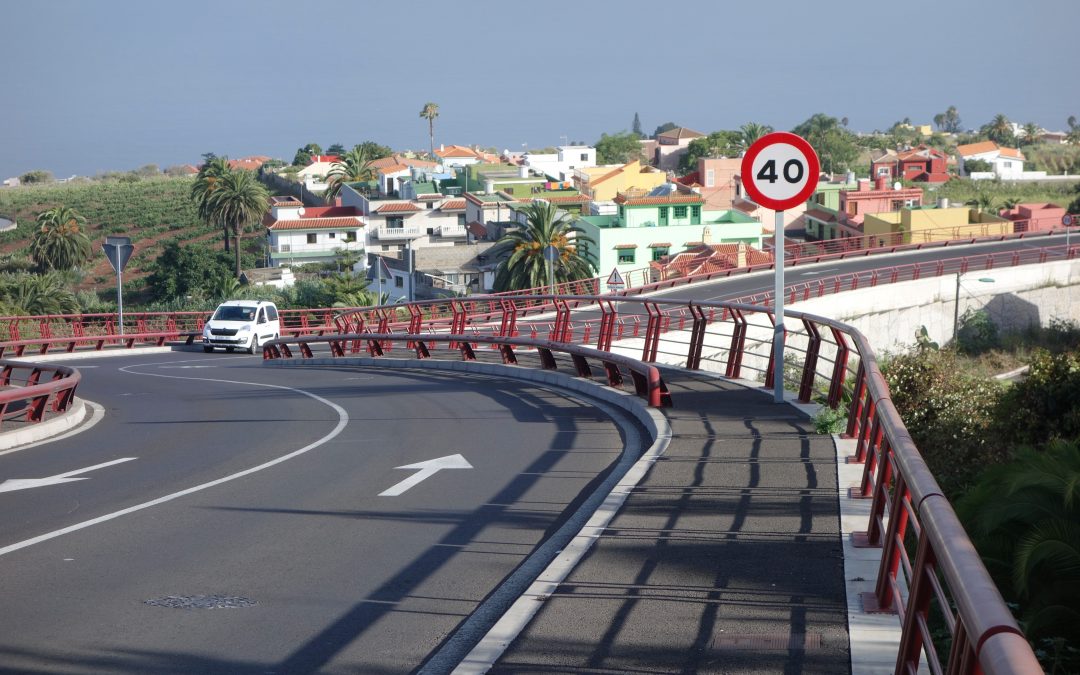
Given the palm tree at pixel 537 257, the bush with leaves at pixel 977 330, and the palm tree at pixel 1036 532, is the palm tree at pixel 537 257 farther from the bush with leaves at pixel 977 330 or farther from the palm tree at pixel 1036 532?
the palm tree at pixel 1036 532

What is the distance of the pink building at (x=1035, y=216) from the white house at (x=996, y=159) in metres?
52.9

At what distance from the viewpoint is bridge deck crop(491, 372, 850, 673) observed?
18.4 ft

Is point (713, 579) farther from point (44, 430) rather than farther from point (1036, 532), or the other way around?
point (44, 430)

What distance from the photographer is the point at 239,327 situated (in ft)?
135

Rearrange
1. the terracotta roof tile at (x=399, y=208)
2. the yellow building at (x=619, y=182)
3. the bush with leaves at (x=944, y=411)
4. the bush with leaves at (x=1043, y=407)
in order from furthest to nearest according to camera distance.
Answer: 1. the yellow building at (x=619, y=182)
2. the terracotta roof tile at (x=399, y=208)
3. the bush with leaves at (x=1043, y=407)
4. the bush with leaves at (x=944, y=411)

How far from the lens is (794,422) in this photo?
11.8 meters

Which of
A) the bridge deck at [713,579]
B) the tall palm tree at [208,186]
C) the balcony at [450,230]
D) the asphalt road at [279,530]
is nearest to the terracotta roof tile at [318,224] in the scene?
the tall palm tree at [208,186]

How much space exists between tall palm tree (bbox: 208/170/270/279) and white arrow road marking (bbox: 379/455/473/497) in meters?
98.6

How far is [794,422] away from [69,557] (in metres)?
6.94

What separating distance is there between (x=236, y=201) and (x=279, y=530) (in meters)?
103

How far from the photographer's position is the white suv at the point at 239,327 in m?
41.2

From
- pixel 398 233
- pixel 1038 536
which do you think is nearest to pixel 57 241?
pixel 398 233

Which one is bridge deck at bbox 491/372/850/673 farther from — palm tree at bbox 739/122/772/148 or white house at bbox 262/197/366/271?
palm tree at bbox 739/122/772/148

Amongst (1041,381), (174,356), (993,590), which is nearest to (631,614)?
(993,590)
